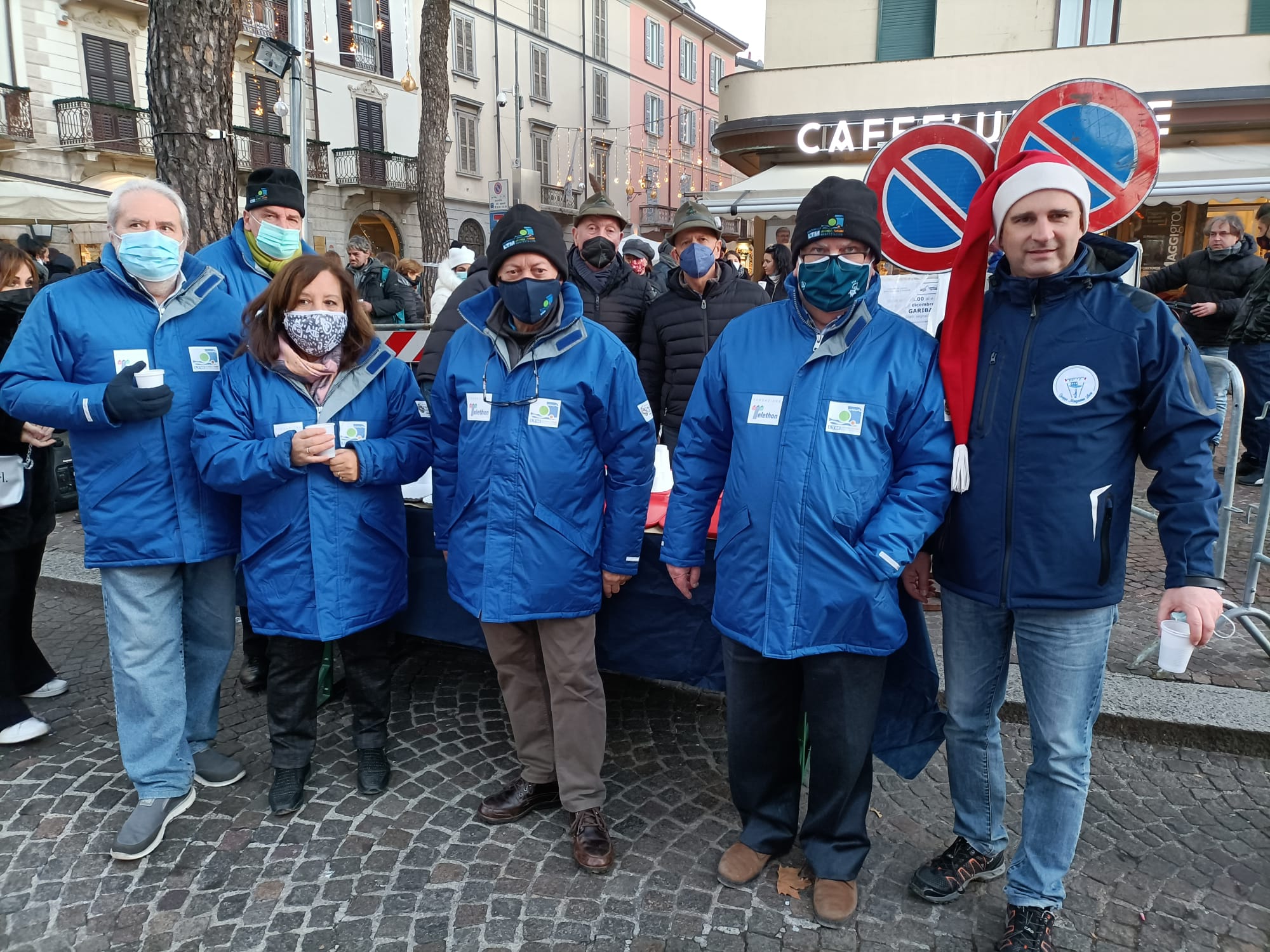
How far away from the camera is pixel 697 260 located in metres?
4.44

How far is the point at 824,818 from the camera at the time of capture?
8.37 feet

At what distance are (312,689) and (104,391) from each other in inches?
47.0

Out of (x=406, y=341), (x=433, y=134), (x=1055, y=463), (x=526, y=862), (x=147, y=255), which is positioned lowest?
(x=526, y=862)

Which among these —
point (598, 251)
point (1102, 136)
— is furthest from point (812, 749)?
point (598, 251)

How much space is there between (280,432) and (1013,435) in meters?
2.18

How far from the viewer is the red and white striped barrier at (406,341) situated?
18.4 ft

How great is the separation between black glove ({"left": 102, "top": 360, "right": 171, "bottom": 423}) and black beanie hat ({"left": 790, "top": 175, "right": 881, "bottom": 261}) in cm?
192

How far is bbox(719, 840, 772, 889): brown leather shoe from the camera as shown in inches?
103

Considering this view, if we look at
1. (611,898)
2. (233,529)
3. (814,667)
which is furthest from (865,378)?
(233,529)

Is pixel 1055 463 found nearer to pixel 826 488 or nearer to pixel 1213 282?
pixel 826 488

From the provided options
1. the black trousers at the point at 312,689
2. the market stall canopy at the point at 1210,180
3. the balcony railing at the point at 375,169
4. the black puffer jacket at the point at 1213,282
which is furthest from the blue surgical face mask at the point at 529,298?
the balcony railing at the point at 375,169

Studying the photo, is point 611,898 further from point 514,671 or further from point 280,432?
point 280,432

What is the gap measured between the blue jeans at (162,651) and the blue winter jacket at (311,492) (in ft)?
0.83

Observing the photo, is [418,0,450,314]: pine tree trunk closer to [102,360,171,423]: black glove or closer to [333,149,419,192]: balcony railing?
[102,360,171,423]: black glove
